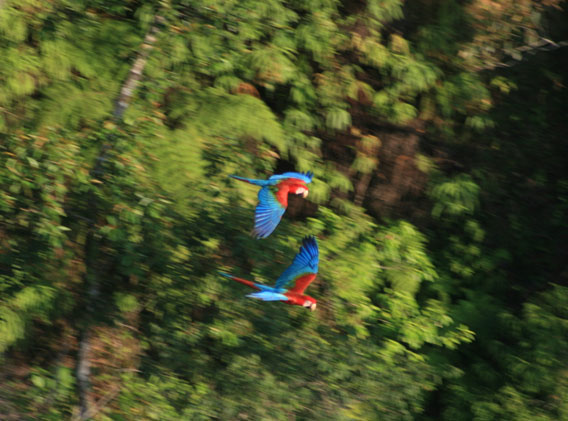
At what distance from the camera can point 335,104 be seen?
4652 mm

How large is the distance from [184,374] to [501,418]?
1.93 metres

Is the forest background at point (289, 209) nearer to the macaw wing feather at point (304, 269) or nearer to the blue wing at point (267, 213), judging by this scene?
the macaw wing feather at point (304, 269)

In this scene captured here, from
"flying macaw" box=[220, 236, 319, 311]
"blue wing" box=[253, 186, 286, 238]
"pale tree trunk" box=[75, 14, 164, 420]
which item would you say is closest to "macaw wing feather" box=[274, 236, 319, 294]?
"flying macaw" box=[220, 236, 319, 311]

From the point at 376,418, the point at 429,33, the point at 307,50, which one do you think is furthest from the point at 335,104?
the point at 376,418

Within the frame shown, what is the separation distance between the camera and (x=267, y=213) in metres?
2.78

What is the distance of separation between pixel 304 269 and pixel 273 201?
0.36 m

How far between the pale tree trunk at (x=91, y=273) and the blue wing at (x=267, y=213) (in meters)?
1.12

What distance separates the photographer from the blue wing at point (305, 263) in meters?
2.93

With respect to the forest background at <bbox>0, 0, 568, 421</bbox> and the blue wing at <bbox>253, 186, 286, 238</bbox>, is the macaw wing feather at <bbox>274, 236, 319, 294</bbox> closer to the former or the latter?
the blue wing at <bbox>253, 186, 286, 238</bbox>

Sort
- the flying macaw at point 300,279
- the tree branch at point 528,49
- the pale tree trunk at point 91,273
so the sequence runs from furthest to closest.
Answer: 1. the tree branch at point 528,49
2. the pale tree trunk at point 91,273
3. the flying macaw at point 300,279

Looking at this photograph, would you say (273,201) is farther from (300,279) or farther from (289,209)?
(289,209)

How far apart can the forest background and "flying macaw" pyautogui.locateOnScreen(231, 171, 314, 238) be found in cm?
57

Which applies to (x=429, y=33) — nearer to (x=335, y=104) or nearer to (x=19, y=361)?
(x=335, y=104)

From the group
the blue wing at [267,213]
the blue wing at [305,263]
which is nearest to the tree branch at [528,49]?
the blue wing at [305,263]
